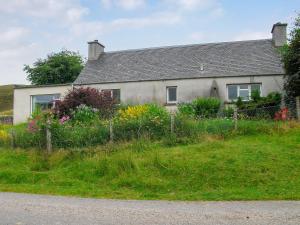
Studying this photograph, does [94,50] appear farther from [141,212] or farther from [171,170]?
[141,212]

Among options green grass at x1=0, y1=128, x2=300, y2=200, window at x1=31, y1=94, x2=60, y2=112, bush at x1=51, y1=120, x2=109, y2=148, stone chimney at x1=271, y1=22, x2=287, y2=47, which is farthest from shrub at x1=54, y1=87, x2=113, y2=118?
stone chimney at x1=271, y1=22, x2=287, y2=47

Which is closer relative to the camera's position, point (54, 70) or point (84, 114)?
point (84, 114)

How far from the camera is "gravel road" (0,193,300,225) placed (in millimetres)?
7969

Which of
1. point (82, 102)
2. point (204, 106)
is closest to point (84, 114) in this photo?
point (82, 102)

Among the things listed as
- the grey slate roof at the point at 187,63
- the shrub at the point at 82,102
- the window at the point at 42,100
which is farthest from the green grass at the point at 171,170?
the window at the point at 42,100

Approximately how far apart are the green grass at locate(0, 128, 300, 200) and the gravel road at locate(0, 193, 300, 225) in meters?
0.99

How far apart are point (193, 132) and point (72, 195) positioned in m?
6.71

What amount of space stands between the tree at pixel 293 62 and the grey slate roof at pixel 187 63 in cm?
662

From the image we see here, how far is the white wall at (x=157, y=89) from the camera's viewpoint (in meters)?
28.2

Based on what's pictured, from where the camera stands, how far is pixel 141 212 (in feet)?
29.3

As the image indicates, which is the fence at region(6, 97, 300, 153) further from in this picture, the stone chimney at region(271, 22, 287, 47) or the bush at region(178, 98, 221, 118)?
the stone chimney at region(271, 22, 287, 47)

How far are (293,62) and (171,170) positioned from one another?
11.1m

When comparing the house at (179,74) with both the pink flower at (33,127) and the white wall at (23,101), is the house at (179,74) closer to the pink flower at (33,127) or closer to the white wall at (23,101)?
the white wall at (23,101)

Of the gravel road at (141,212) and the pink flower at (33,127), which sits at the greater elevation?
the pink flower at (33,127)
